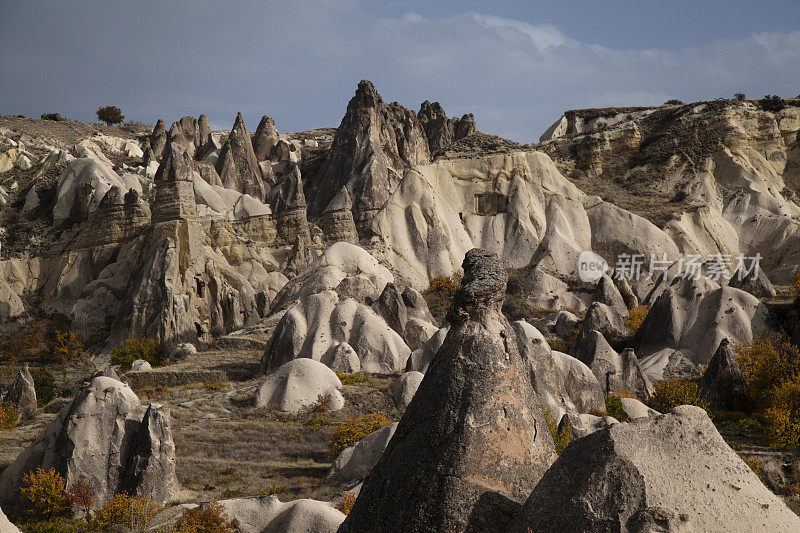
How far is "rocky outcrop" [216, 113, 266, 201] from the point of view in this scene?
78.8 metres

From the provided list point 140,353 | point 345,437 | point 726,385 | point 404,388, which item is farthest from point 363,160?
point 345,437

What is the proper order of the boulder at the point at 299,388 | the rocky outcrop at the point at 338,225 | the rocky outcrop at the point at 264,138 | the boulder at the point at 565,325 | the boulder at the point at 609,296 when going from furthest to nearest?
the rocky outcrop at the point at 264,138
the rocky outcrop at the point at 338,225
the boulder at the point at 609,296
the boulder at the point at 565,325
the boulder at the point at 299,388

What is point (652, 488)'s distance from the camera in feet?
21.4

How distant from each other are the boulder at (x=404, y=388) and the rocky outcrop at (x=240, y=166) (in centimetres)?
5521

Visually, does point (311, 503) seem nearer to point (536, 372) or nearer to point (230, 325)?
point (536, 372)

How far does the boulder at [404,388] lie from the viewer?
2578 cm

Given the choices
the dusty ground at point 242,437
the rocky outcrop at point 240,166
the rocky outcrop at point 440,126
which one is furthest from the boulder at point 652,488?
the rocky outcrop at point 440,126

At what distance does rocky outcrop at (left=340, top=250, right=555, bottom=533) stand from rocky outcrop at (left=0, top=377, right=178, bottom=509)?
10.2 metres

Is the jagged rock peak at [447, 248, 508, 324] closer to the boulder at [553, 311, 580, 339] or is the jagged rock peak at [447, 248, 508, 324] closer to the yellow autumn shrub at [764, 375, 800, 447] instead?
the yellow autumn shrub at [764, 375, 800, 447]

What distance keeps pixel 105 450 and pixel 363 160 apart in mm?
61284

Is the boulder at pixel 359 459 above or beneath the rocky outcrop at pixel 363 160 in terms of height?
beneath

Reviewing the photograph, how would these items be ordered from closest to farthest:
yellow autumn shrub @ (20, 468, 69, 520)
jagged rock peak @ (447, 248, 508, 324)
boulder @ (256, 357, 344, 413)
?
jagged rock peak @ (447, 248, 508, 324) → yellow autumn shrub @ (20, 468, 69, 520) → boulder @ (256, 357, 344, 413)

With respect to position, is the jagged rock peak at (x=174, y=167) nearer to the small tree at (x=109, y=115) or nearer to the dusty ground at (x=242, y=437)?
the dusty ground at (x=242, y=437)

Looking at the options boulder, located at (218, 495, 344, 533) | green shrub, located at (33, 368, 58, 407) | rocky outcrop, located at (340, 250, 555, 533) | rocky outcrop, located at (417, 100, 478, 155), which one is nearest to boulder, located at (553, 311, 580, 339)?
green shrub, located at (33, 368, 58, 407)
